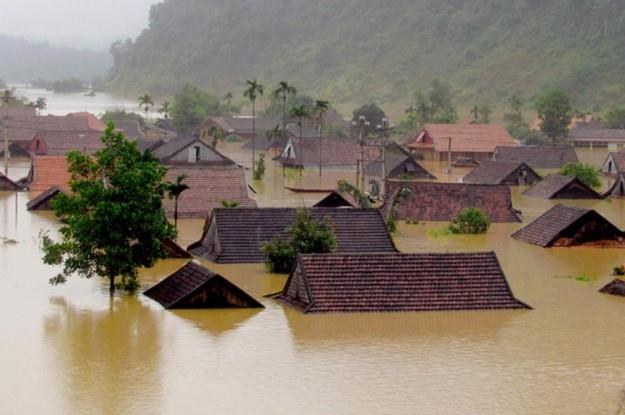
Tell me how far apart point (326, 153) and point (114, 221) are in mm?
38239

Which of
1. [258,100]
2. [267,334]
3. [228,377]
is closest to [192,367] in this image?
[228,377]

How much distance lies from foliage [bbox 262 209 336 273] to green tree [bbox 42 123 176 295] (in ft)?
9.74

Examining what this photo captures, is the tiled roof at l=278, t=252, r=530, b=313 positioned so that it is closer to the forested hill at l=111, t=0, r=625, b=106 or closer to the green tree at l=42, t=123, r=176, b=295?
the green tree at l=42, t=123, r=176, b=295

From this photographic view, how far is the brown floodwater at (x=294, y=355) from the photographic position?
61.2 feet

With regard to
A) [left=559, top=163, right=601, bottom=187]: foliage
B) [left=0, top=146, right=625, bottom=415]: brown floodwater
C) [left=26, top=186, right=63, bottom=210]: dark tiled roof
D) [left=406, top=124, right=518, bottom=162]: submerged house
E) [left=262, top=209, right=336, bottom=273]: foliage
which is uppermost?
[left=406, top=124, right=518, bottom=162]: submerged house

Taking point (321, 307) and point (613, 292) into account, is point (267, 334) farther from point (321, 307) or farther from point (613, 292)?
point (613, 292)

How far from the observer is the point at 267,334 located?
893 inches

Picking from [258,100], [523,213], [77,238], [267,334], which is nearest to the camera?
[267,334]

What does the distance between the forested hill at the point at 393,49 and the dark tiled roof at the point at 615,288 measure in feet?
270

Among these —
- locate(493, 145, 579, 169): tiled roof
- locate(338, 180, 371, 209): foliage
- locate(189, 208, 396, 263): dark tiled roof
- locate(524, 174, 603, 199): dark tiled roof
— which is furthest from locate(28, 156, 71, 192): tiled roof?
locate(493, 145, 579, 169): tiled roof

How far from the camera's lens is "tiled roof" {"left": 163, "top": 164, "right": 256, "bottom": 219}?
38562mm

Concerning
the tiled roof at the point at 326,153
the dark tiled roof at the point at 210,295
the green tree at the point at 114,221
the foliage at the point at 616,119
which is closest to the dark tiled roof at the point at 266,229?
the green tree at the point at 114,221

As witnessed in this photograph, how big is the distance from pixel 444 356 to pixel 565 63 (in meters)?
98.5

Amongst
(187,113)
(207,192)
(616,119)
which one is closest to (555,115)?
(616,119)
